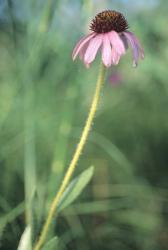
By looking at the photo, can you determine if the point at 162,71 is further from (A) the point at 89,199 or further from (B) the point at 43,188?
(B) the point at 43,188

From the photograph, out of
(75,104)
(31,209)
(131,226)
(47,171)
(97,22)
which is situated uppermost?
(97,22)

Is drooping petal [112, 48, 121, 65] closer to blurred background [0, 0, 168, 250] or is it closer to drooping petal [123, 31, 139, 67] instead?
drooping petal [123, 31, 139, 67]


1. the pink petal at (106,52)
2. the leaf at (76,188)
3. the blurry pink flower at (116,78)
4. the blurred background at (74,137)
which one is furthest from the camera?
the blurry pink flower at (116,78)

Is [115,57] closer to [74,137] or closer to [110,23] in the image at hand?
[110,23]

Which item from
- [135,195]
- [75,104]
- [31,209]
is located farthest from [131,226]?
[31,209]

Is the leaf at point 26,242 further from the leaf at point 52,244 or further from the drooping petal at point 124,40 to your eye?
the drooping petal at point 124,40

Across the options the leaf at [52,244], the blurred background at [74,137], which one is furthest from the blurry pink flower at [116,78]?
the leaf at [52,244]

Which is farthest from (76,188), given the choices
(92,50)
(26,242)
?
(92,50)
